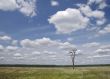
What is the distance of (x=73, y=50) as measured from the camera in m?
93.7

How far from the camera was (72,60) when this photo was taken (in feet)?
316

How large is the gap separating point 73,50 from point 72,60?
5731 millimetres
